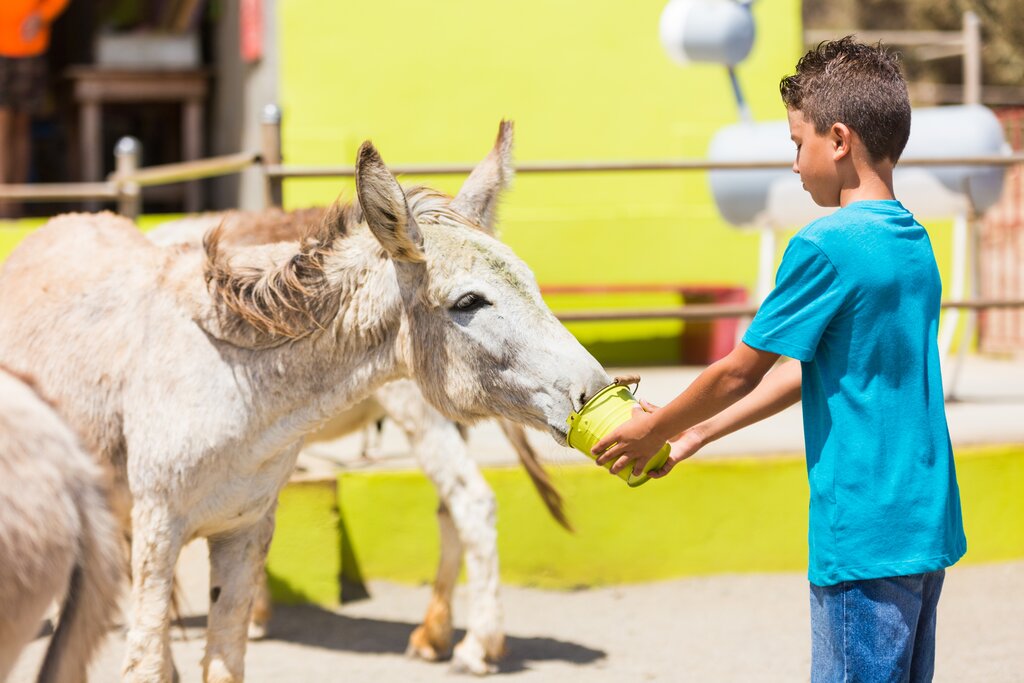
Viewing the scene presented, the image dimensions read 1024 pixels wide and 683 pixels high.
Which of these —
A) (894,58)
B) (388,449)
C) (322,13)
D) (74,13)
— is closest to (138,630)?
(894,58)

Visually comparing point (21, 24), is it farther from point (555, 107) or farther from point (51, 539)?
point (51, 539)

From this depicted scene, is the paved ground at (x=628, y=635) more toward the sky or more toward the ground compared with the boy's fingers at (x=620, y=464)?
more toward the ground

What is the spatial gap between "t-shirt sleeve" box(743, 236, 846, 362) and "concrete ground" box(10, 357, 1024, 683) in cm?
207

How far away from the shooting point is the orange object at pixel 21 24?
1020 cm

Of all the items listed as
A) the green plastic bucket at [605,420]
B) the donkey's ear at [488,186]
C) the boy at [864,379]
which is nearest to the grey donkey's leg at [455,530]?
the donkey's ear at [488,186]

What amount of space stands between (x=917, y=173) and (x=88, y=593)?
656 centimetres

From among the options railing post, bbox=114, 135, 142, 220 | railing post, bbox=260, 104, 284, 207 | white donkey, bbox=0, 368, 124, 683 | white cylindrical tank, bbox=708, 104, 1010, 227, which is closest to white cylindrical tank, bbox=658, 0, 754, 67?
white cylindrical tank, bbox=708, 104, 1010, 227

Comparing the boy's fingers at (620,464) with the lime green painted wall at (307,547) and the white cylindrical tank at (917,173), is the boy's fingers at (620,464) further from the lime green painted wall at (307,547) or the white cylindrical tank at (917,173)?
the white cylindrical tank at (917,173)

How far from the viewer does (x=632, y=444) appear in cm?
266

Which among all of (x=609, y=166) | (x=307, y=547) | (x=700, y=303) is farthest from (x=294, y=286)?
(x=700, y=303)

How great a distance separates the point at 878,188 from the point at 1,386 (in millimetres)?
1778

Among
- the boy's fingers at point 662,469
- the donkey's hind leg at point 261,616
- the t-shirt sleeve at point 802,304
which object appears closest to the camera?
the t-shirt sleeve at point 802,304

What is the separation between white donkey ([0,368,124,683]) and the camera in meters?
1.85

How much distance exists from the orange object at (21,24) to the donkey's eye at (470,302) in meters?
8.77
